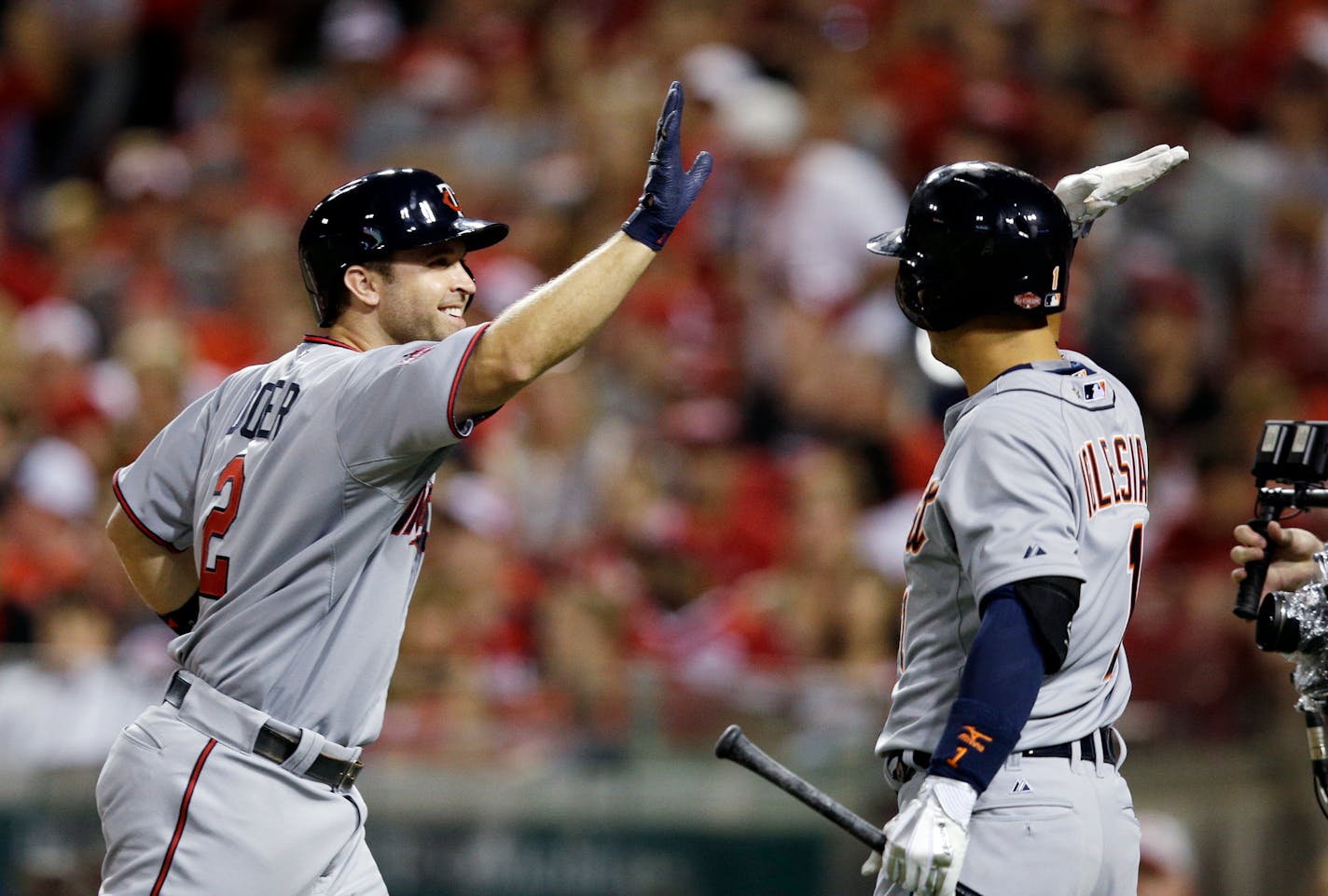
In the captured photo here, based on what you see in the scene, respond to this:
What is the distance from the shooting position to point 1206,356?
709 centimetres

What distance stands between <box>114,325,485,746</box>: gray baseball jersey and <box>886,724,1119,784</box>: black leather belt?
3.13 feet

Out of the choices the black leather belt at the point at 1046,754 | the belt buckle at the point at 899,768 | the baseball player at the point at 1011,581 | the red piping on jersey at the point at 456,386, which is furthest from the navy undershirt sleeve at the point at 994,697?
the red piping on jersey at the point at 456,386

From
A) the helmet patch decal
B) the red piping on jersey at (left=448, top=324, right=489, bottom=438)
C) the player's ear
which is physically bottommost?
the red piping on jersey at (left=448, top=324, right=489, bottom=438)

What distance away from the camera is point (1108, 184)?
11.3 feet

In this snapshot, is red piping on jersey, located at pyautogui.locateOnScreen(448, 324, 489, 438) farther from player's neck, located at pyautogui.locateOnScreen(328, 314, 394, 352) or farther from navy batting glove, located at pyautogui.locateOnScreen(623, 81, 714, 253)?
player's neck, located at pyautogui.locateOnScreen(328, 314, 394, 352)

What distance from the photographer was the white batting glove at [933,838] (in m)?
2.81

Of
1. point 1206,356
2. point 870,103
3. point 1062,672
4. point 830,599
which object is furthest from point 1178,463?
point 1062,672

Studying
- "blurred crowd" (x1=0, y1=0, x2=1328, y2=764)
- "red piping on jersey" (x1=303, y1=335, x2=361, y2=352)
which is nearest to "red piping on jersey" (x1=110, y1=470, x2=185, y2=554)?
"red piping on jersey" (x1=303, y1=335, x2=361, y2=352)

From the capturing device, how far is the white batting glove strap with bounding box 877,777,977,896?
9.23 feet

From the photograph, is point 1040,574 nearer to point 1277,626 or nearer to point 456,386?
point 1277,626

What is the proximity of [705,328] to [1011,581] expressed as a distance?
564 centimetres

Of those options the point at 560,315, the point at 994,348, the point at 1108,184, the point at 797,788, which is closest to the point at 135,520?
the point at 560,315

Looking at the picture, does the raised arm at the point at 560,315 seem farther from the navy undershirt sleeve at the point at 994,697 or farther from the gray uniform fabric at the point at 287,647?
the navy undershirt sleeve at the point at 994,697

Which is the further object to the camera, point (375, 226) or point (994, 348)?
point (375, 226)
